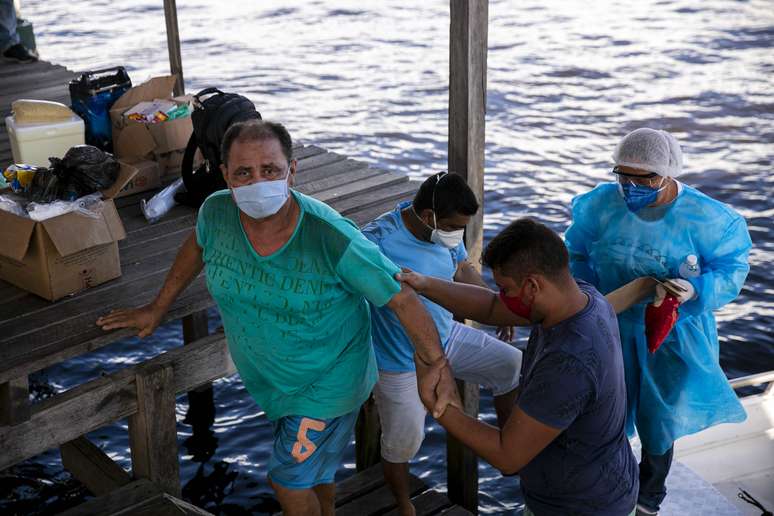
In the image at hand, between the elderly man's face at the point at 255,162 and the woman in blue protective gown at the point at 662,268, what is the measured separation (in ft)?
5.01

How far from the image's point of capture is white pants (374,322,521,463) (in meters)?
4.41

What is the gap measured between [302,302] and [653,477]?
2.04 m

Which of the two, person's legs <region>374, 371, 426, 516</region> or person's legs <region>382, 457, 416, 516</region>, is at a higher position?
person's legs <region>374, 371, 426, 516</region>

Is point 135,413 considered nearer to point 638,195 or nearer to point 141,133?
point 141,133

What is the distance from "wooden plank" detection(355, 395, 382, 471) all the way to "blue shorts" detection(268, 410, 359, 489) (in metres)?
1.89

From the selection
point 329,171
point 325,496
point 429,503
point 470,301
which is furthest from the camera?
point 329,171

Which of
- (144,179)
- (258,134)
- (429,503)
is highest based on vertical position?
(258,134)

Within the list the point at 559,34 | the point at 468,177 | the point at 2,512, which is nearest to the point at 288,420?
the point at 468,177

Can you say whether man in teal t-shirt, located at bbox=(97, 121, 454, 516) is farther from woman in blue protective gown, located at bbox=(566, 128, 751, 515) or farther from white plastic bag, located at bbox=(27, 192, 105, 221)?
woman in blue protective gown, located at bbox=(566, 128, 751, 515)

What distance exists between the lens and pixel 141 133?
609 centimetres

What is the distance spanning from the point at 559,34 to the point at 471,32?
14817mm

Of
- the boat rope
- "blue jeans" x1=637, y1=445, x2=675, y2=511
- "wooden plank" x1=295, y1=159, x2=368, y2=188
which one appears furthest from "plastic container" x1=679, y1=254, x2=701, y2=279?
"wooden plank" x1=295, y1=159, x2=368, y2=188

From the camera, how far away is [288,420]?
3.68 m

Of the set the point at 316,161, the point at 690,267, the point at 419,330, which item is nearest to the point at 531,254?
the point at 419,330
